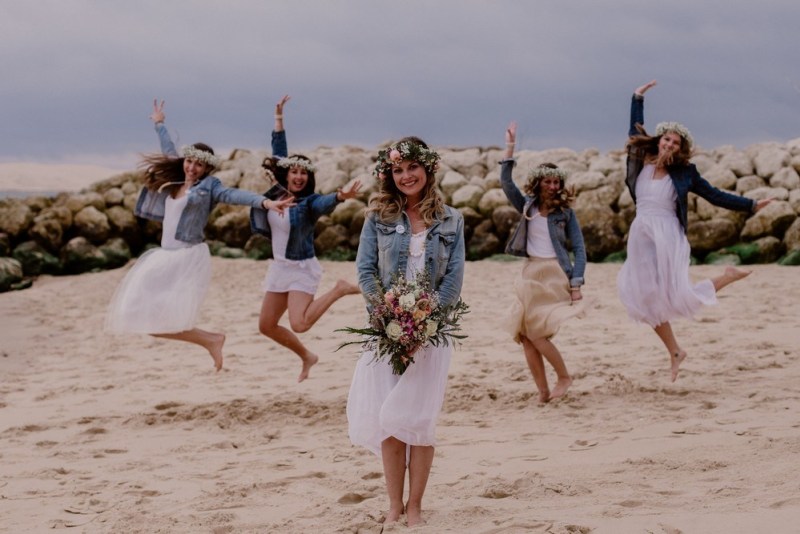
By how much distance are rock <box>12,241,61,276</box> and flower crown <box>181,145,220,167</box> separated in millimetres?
12087

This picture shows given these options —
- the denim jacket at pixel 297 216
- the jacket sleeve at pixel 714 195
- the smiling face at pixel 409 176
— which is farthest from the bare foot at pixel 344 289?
the smiling face at pixel 409 176

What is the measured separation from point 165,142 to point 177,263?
1.27 m

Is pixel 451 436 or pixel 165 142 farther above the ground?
pixel 165 142

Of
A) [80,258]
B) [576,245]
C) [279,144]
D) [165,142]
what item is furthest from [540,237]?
[80,258]

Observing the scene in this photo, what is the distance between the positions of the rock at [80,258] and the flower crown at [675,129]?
559 inches

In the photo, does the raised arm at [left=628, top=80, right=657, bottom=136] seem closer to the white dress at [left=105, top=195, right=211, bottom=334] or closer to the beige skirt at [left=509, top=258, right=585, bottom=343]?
the beige skirt at [left=509, top=258, right=585, bottom=343]

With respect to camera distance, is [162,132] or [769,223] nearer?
[162,132]

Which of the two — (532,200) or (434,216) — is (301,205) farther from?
(434,216)

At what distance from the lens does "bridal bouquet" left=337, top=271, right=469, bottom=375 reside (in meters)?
4.53

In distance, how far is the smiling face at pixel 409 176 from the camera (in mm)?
4891

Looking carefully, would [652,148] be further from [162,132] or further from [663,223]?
[162,132]

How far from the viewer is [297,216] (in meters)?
8.10

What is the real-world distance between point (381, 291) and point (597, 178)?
14.9 metres

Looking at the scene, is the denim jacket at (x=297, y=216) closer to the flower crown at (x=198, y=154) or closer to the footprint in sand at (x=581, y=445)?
the flower crown at (x=198, y=154)
